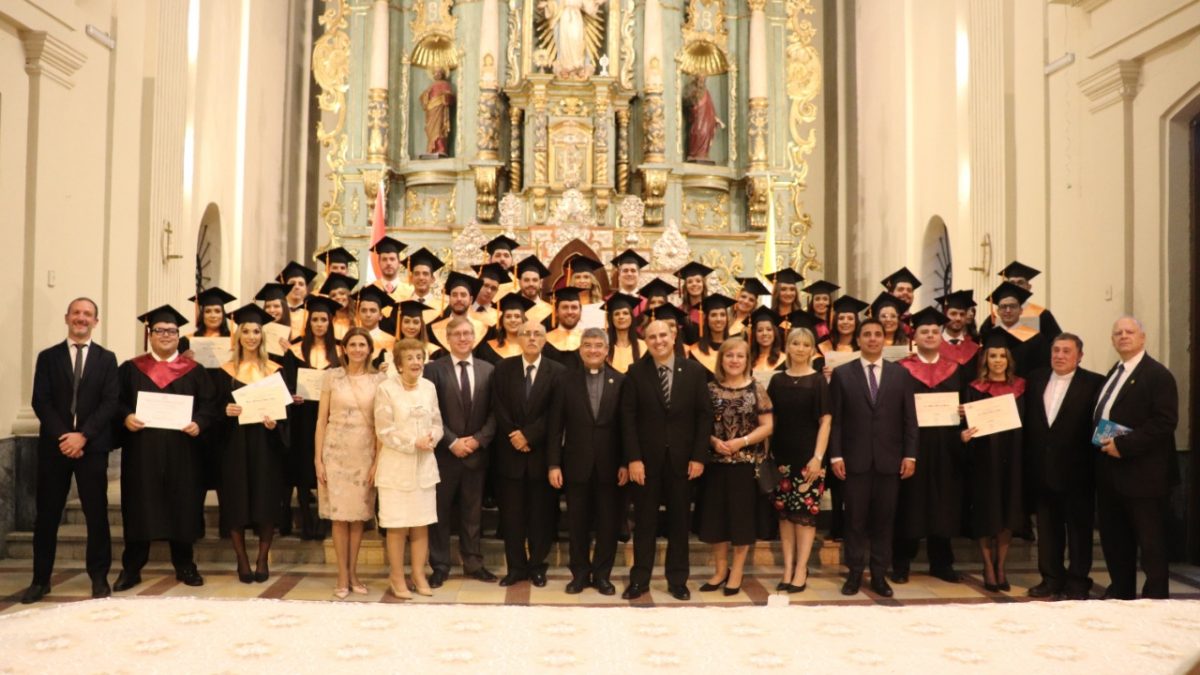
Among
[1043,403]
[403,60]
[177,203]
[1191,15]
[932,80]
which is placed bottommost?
[1043,403]

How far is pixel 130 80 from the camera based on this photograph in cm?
888

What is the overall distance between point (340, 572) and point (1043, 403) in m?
4.55

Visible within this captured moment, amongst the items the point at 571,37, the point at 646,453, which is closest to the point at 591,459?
the point at 646,453

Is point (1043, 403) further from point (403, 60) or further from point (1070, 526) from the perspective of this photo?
point (403, 60)

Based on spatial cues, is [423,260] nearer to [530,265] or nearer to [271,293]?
[530,265]

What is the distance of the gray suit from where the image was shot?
6371mm

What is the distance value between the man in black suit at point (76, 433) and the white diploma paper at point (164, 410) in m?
0.21

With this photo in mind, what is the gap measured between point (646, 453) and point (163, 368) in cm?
314

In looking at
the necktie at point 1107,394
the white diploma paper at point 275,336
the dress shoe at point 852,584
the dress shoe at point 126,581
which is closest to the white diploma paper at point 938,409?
the necktie at point 1107,394

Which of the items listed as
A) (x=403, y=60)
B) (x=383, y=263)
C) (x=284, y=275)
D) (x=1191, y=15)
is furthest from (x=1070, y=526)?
(x=403, y=60)

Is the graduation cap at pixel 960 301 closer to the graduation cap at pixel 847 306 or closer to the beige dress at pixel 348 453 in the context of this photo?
the graduation cap at pixel 847 306

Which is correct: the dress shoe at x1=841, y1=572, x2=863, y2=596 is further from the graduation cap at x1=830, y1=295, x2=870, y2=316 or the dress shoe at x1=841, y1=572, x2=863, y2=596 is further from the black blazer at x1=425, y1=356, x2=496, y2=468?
the black blazer at x1=425, y1=356, x2=496, y2=468

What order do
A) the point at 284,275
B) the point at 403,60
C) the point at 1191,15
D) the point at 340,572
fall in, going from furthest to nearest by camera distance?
the point at 403,60 < the point at 284,275 < the point at 1191,15 < the point at 340,572

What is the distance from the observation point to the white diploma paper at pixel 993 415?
6191 mm
